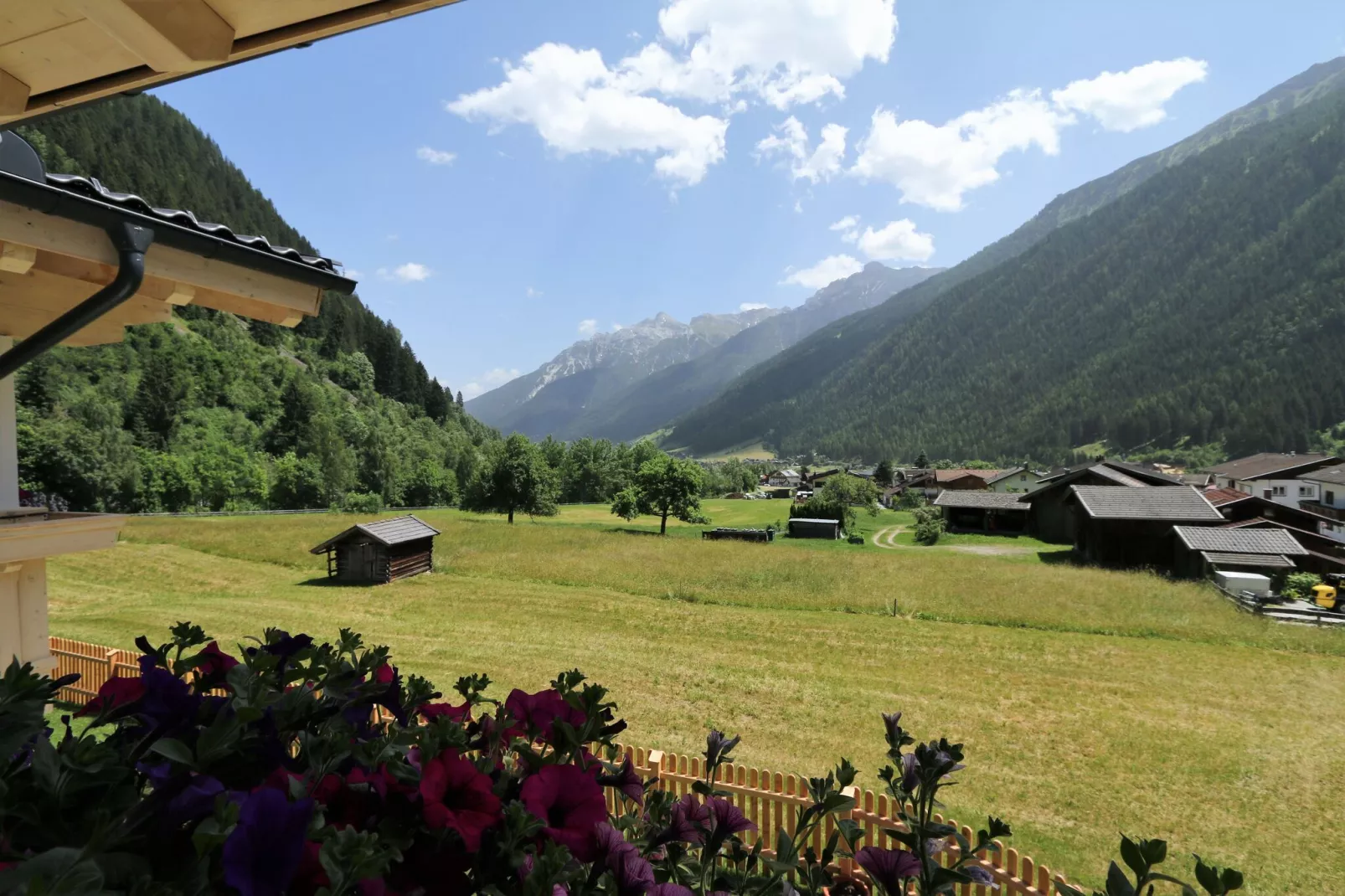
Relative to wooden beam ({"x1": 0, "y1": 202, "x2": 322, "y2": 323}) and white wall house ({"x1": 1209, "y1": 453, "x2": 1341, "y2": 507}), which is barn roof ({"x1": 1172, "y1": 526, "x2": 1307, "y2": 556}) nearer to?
wooden beam ({"x1": 0, "y1": 202, "x2": 322, "y2": 323})

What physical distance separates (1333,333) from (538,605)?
207 m

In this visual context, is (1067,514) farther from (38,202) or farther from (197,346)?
(197,346)

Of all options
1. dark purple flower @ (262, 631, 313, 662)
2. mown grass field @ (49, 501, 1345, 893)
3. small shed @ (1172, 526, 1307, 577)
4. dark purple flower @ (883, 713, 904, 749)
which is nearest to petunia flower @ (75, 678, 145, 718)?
dark purple flower @ (262, 631, 313, 662)

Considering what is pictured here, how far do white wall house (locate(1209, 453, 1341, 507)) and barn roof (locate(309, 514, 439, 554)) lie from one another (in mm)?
77410

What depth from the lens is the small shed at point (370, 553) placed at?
26672 millimetres

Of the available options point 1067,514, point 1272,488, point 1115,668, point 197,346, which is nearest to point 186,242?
point 1115,668

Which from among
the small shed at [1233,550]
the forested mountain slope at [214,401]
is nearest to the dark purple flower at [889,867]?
the small shed at [1233,550]

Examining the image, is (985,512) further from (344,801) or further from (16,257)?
(344,801)

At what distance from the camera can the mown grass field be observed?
9.29 metres

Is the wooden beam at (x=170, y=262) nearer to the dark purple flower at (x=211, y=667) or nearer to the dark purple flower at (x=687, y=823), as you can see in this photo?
the dark purple flower at (x=211, y=667)

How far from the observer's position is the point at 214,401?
78.9 meters

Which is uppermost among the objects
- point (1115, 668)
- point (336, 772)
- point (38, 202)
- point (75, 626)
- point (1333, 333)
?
point (1333, 333)

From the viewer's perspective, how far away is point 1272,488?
65875 mm

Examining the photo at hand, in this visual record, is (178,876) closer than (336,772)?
Yes
